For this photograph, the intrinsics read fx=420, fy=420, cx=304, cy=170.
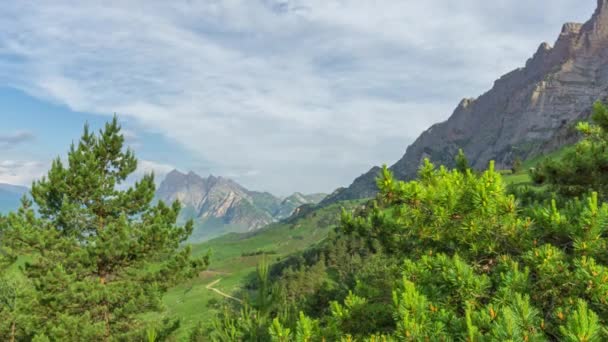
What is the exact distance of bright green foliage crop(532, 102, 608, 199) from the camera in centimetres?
1319

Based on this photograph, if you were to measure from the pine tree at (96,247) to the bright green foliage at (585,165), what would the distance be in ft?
72.3

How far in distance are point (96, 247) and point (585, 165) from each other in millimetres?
25588

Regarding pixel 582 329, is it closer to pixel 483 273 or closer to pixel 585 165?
pixel 483 273

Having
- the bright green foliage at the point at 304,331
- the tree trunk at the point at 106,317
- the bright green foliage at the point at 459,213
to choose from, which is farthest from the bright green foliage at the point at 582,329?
the tree trunk at the point at 106,317

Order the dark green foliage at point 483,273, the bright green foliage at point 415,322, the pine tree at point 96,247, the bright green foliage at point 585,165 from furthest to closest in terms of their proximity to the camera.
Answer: the pine tree at point 96,247
the bright green foliage at point 585,165
the bright green foliage at point 415,322
the dark green foliage at point 483,273

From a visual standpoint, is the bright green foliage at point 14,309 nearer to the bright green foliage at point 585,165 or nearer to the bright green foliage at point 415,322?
the bright green foliage at point 415,322

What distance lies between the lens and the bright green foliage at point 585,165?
13.2 meters

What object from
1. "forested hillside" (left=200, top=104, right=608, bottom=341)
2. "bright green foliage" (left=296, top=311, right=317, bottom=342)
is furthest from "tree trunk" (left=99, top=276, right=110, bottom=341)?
"bright green foliage" (left=296, top=311, right=317, bottom=342)

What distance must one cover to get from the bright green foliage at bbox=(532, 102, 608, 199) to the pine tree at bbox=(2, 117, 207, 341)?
868 inches

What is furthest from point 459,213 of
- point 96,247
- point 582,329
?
point 96,247

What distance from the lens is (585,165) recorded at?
13.3 meters

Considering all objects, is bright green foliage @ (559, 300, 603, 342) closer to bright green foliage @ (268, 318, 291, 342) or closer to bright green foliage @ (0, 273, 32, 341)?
bright green foliage @ (268, 318, 291, 342)

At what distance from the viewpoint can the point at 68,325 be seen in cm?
2430

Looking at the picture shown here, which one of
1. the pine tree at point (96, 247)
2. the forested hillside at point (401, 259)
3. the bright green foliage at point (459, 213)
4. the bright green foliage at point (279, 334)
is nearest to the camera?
the forested hillside at point (401, 259)
